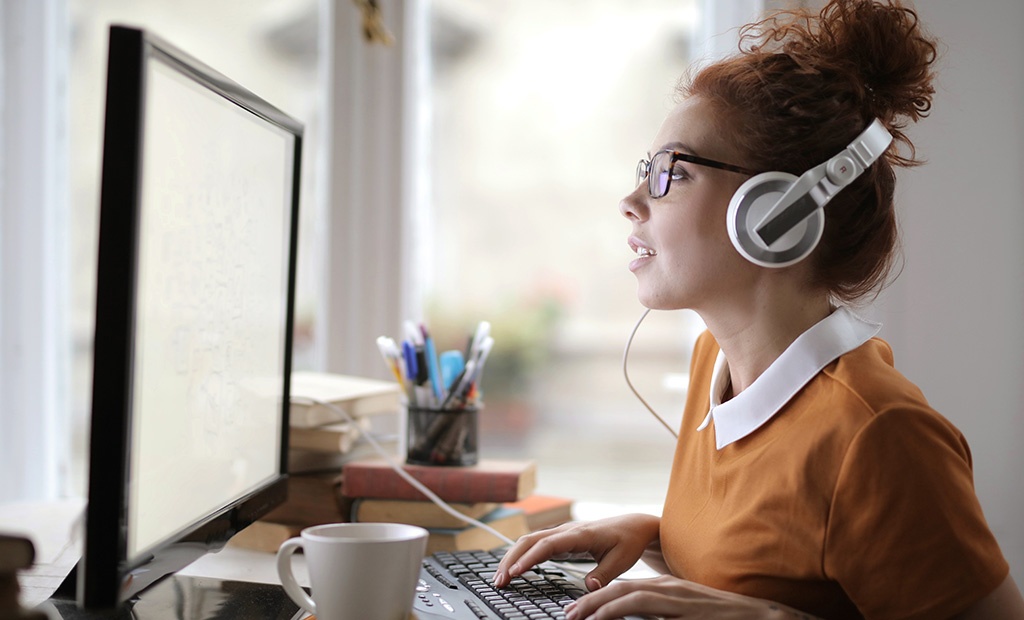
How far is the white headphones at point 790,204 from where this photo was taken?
2.71 feet

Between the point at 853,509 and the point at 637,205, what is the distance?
15.5 inches

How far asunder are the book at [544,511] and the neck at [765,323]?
445mm

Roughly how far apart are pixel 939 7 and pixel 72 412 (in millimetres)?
1719

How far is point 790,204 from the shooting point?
835mm

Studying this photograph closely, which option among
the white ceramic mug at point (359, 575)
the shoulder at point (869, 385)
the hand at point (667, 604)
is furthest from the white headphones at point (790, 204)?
the white ceramic mug at point (359, 575)

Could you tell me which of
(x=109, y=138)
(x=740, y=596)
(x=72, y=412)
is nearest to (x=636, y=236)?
(x=740, y=596)

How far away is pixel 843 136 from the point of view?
2.89 ft

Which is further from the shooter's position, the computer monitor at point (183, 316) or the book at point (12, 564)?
the computer monitor at point (183, 316)

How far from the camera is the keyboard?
0.77 m

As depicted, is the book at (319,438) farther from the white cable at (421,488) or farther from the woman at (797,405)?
the woman at (797,405)

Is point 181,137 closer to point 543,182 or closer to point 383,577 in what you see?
point 383,577

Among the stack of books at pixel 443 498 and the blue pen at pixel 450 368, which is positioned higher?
the blue pen at pixel 450 368

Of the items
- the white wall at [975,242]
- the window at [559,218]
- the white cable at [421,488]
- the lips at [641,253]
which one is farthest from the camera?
the window at [559,218]

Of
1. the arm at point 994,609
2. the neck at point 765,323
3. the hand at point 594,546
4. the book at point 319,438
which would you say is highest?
the neck at point 765,323
